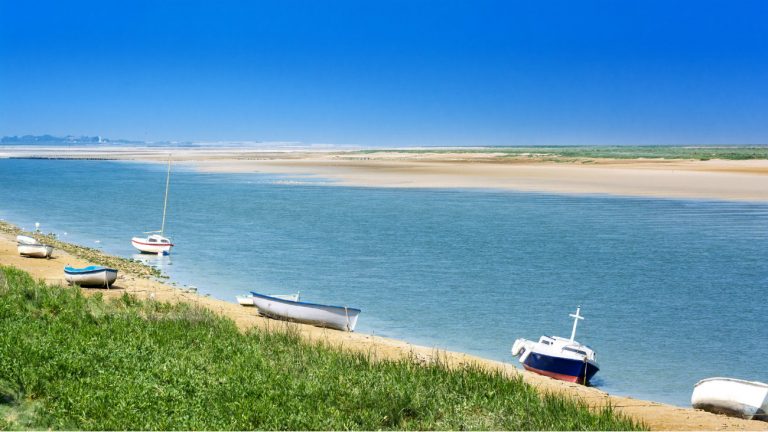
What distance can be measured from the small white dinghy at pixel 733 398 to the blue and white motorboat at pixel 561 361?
2.57 meters

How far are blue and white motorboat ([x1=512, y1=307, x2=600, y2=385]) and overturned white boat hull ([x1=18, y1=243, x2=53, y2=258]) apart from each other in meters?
18.0

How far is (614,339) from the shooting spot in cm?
1894

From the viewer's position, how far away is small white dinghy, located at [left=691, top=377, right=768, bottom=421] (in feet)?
40.5

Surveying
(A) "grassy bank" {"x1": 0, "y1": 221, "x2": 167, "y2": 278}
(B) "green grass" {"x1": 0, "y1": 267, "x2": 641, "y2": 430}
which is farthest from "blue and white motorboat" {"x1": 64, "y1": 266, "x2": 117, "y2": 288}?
(B) "green grass" {"x1": 0, "y1": 267, "x2": 641, "y2": 430}

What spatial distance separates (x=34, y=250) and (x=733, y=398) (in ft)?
74.5

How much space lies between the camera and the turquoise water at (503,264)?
735 inches

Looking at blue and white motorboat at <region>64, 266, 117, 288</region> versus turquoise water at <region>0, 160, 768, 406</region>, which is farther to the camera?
blue and white motorboat at <region>64, 266, 117, 288</region>

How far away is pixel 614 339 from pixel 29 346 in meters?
13.0

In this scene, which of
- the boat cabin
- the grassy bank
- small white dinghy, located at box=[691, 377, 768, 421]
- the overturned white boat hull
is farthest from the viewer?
the grassy bank

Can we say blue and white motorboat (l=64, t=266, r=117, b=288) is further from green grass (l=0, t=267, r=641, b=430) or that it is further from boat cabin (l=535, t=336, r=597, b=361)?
boat cabin (l=535, t=336, r=597, b=361)

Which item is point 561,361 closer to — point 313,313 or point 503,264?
point 313,313

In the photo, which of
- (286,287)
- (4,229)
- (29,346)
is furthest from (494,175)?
(29,346)

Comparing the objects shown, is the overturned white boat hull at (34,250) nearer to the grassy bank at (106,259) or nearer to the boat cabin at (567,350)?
the grassy bank at (106,259)

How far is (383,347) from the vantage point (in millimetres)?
16422
